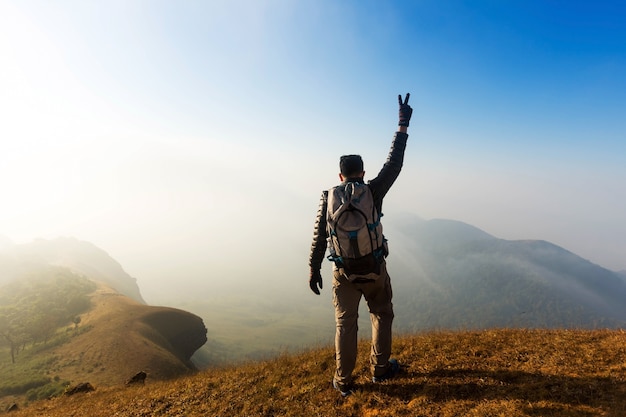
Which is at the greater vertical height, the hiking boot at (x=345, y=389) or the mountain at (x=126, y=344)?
the hiking boot at (x=345, y=389)

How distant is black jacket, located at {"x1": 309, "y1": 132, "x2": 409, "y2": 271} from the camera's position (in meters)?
5.21

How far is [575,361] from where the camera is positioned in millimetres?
5695

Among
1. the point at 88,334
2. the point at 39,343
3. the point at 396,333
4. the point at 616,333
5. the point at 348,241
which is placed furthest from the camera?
the point at 39,343

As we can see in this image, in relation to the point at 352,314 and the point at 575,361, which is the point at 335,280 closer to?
the point at 352,314

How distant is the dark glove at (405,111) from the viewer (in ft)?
18.5

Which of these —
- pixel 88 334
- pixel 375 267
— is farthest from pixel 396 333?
pixel 88 334

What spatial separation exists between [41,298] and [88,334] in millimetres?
46471

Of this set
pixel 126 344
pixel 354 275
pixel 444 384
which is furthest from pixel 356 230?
pixel 126 344

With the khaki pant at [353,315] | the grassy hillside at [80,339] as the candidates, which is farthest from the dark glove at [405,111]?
the grassy hillside at [80,339]

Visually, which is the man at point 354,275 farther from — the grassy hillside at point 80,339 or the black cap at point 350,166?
the grassy hillside at point 80,339

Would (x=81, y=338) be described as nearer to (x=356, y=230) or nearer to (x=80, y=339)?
(x=80, y=339)

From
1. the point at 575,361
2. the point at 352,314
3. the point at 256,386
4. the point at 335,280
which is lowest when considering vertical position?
the point at 256,386

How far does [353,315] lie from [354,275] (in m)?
0.90

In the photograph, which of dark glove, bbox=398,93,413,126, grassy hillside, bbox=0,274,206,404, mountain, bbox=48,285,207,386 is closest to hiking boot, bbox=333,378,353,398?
dark glove, bbox=398,93,413,126
